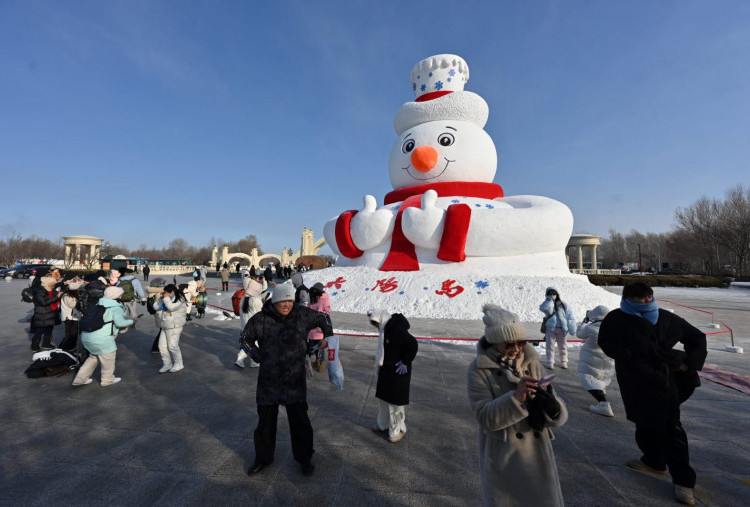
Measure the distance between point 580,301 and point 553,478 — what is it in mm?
10346

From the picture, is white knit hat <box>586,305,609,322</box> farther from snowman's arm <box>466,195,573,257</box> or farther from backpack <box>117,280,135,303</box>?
backpack <box>117,280,135,303</box>

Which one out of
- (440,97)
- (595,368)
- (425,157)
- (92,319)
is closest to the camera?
(595,368)

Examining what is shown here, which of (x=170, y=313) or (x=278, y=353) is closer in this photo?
(x=278, y=353)

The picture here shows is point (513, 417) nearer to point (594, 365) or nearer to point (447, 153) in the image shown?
point (594, 365)

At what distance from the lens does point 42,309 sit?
20.9ft

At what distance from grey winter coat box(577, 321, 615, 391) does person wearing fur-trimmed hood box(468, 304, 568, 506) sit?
292 cm

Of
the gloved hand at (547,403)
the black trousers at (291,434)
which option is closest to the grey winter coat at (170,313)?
the black trousers at (291,434)

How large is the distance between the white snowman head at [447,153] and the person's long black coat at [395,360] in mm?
10317

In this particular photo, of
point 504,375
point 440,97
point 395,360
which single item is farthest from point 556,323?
point 440,97

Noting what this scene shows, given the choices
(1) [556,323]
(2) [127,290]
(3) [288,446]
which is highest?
(2) [127,290]

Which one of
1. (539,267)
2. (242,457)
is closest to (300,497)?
(242,457)

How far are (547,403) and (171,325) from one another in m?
5.55

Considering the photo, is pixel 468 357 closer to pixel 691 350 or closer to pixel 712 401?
pixel 712 401

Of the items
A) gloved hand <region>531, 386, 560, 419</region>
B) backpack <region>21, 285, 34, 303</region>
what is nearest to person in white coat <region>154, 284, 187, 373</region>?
backpack <region>21, 285, 34, 303</region>
